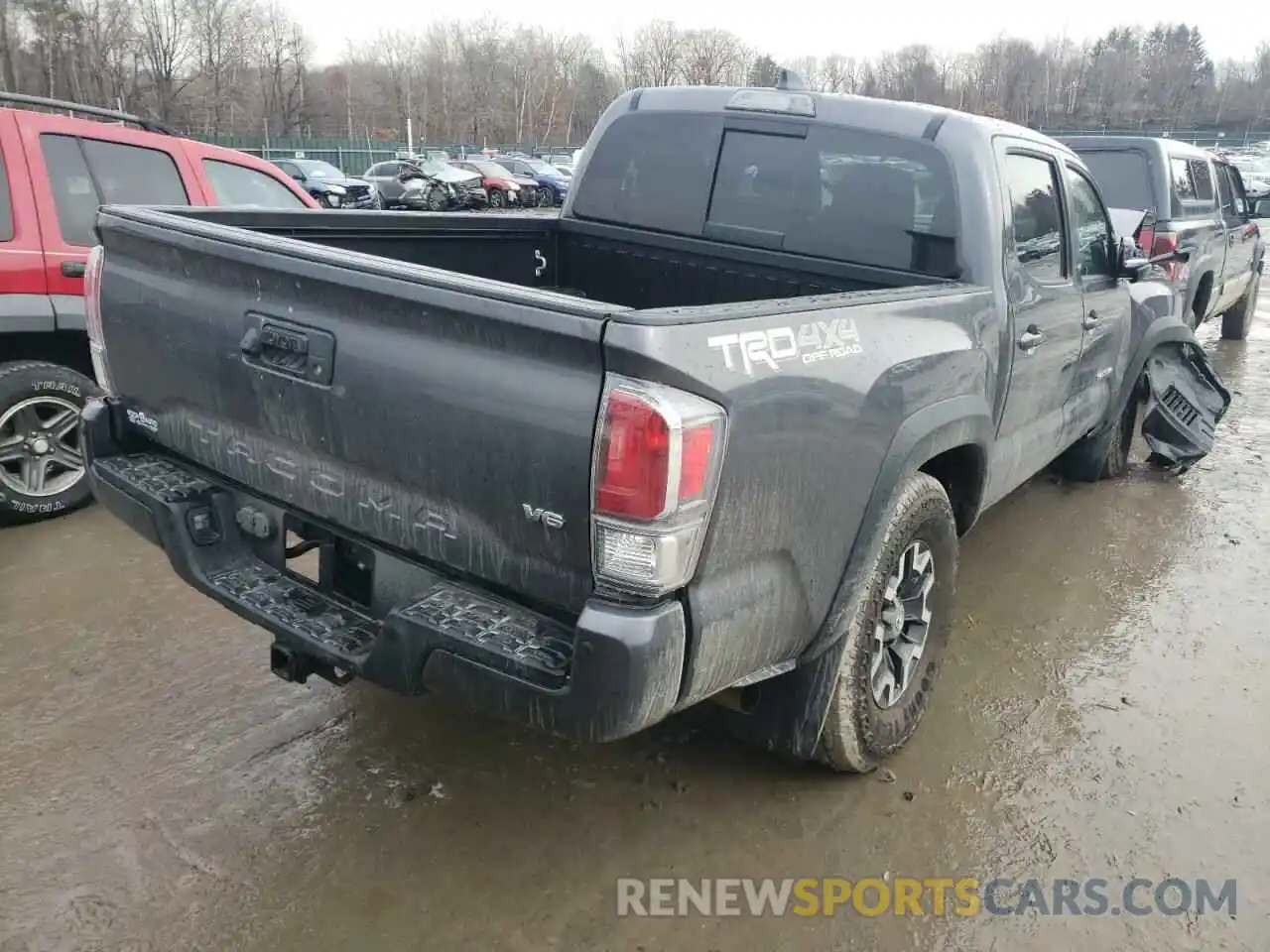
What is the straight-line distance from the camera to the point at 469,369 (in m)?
2.17

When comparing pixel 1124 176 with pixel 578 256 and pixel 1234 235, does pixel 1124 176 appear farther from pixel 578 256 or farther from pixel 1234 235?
pixel 578 256

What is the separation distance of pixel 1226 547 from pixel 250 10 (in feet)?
275

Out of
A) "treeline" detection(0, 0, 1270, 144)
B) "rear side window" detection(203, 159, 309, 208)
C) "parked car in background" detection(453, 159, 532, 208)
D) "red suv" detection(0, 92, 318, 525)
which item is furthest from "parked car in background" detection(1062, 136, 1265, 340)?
"treeline" detection(0, 0, 1270, 144)

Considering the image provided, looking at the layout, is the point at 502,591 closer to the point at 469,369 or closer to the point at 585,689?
the point at 585,689

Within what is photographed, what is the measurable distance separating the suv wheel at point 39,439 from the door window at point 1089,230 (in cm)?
466

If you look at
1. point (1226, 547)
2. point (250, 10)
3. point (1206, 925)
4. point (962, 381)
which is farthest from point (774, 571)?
point (250, 10)

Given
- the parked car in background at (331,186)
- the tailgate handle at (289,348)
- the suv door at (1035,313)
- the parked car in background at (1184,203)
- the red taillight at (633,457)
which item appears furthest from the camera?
the parked car in background at (331,186)

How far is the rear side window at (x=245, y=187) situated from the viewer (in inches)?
218

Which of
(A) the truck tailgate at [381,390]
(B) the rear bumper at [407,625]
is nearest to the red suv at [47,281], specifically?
(B) the rear bumper at [407,625]

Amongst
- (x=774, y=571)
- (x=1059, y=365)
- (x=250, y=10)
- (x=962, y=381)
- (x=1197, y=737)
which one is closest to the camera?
(x=774, y=571)

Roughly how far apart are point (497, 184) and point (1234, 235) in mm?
24364

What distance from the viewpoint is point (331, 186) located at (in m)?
24.2

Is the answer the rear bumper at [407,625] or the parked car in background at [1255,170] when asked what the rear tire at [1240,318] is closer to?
the rear bumper at [407,625]

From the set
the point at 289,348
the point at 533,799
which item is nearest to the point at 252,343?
the point at 289,348
